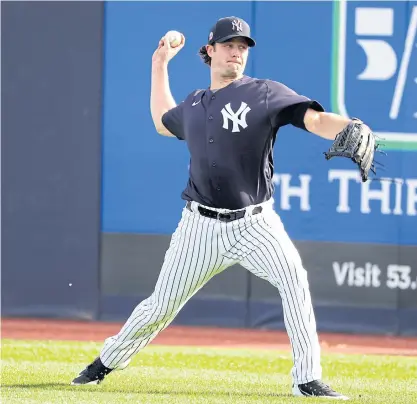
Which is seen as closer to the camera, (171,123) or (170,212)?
(171,123)

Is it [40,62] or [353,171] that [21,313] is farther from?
[353,171]

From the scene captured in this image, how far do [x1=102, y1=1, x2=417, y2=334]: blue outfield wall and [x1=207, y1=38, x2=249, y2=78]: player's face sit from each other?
330 centimetres

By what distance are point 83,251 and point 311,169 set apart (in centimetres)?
189

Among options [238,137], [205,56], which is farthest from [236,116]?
[205,56]

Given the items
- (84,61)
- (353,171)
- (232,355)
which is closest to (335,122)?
(232,355)

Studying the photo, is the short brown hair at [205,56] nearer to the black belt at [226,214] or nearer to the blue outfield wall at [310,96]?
the black belt at [226,214]

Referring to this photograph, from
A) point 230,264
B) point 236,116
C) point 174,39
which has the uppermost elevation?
point 174,39

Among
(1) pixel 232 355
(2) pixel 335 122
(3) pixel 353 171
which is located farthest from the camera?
(3) pixel 353 171

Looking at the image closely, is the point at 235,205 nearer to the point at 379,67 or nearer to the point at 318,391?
the point at 318,391

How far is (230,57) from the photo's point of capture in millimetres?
5613

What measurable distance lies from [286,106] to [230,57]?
1.37ft

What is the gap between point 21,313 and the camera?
9383 mm

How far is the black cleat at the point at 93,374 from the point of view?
232 inches

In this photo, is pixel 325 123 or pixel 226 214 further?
pixel 226 214
